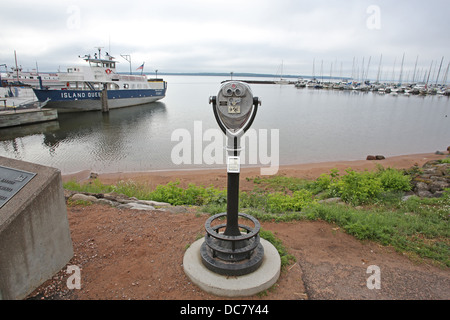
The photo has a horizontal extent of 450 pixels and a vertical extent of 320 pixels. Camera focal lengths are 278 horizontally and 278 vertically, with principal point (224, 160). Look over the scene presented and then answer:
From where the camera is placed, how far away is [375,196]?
5.93 m

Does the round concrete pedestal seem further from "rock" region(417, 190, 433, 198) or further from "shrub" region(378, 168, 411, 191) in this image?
"rock" region(417, 190, 433, 198)

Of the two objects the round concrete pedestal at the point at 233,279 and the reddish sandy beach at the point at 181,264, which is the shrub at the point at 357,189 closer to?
the reddish sandy beach at the point at 181,264

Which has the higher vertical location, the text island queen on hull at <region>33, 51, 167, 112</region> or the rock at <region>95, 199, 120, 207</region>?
the text island queen on hull at <region>33, 51, 167, 112</region>

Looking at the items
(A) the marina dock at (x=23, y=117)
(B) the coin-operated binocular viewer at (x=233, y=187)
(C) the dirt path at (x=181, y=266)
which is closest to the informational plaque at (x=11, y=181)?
(C) the dirt path at (x=181, y=266)

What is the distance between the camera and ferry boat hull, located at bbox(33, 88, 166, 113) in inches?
1091

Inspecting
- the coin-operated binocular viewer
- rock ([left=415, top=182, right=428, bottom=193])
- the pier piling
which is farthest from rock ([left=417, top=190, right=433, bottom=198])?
the pier piling

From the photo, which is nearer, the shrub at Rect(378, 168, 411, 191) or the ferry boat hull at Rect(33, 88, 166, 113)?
the shrub at Rect(378, 168, 411, 191)

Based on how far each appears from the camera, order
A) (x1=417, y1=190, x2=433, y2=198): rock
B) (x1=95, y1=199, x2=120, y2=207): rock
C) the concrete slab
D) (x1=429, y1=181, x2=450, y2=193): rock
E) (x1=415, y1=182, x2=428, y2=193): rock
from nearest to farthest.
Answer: the concrete slab → (x1=95, y1=199, x2=120, y2=207): rock → (x1=417, y1=190, x2=433, y2=198): rock → (x1=429, y1=181, x2=450, y2=193): rock → (x1=415, y1=182, x2=428, y2=193): rock

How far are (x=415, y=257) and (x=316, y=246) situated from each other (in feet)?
4.11

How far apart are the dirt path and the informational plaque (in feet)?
3.45

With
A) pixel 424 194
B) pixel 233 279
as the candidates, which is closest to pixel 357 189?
pixel 424 194

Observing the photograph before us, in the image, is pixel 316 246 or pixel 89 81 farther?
pixel 89 81
